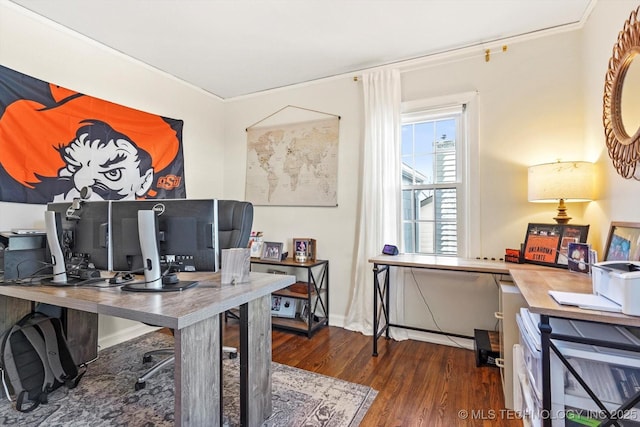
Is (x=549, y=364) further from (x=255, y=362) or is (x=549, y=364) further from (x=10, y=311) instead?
(x=10, y=311)

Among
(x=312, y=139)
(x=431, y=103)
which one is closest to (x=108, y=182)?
(x=312, y=139)

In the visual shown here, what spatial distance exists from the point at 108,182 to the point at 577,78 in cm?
390

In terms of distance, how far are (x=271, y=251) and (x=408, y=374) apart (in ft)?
5.64

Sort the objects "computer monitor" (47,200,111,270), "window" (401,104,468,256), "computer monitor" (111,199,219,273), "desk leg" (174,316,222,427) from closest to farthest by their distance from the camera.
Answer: "desk leg" (174,316,222,427) → "computer monitor" (111,199,219,273) → "computer monitor" (47,200,111,270) → "window" (401,104,468,256)

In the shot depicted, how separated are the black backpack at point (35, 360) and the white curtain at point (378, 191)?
7.39ft

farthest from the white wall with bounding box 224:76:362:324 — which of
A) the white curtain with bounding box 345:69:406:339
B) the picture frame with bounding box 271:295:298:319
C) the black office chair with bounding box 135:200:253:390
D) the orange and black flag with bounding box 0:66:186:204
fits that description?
the black office chair with bounding box 135:200:253:390

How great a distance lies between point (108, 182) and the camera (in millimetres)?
2705

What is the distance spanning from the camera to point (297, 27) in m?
2.43

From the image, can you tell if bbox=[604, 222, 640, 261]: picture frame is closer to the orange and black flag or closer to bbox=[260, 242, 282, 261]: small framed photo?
bbox=[260, 242, 282, 261]: small framed photo

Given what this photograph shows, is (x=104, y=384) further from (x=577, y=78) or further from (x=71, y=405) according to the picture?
(x=577, y=78)

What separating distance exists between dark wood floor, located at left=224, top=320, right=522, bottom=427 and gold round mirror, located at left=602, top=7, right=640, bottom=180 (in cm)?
150

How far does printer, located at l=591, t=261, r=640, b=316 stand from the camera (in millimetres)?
1079

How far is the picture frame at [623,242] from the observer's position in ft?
4.83

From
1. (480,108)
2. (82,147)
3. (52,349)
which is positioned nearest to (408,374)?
(480,108)
